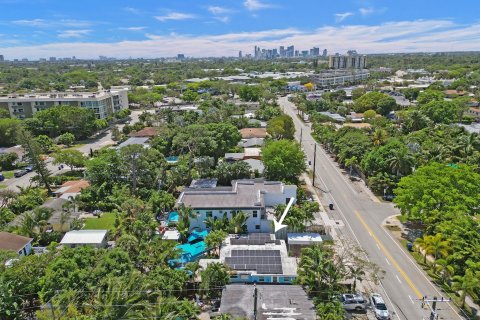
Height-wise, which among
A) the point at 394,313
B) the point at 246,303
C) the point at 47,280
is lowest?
the point at 394,313

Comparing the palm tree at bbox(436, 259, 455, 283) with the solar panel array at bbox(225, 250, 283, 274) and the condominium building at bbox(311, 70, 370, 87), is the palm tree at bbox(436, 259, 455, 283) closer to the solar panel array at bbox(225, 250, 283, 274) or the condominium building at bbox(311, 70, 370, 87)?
the solar panel array at bbox(225, 250, 283, 274)

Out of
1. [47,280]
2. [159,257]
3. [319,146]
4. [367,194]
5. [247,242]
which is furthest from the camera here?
[319,146]

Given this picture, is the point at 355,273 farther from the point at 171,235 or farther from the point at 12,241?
the point at 12,241

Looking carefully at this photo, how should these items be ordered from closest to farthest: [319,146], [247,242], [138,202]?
[247,242] → [138,202] → [319,146]

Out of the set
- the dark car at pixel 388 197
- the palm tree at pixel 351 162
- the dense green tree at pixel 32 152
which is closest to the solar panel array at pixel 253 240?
the dark car at pixel 388 197

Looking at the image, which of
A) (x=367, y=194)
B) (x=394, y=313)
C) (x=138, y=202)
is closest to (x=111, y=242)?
(x=138, y=202)

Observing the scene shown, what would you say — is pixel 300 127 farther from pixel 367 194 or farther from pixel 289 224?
pixel 289 224

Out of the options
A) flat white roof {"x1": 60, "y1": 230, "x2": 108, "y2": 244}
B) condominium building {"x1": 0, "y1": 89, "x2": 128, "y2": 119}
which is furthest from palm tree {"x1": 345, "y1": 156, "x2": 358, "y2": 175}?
condominium building {"x1": 0, "y1": 89, "x2": 128, "y2": 119}
